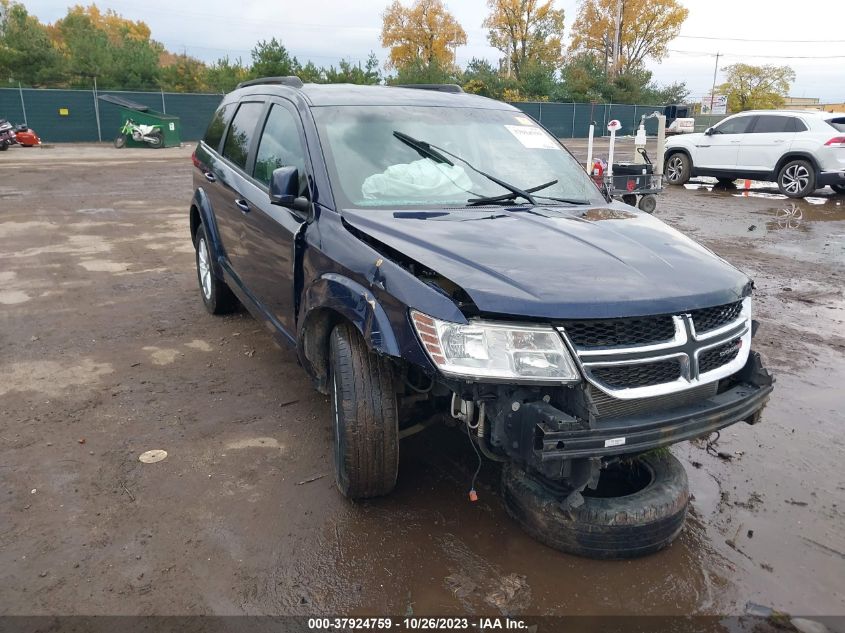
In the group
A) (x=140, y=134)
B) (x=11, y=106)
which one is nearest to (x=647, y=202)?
(x=140, y=134)

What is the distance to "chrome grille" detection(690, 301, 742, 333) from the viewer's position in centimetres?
274

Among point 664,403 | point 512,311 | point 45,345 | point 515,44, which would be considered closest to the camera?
point 512,311

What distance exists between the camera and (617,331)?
8.34 feet

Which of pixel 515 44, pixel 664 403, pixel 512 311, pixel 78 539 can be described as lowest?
pixel 78 539

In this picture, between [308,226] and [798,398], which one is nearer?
[308,226]

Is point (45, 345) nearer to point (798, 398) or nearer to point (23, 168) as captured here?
point (798, 398)

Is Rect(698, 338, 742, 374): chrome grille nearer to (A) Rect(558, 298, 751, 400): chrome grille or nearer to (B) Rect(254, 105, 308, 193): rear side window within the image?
(A) Rect(558, 298, 751, 400): chrome grille

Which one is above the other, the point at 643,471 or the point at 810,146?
the point at 810,146

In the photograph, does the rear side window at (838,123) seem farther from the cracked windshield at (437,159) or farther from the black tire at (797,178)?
the cracked windshield at (437,159)

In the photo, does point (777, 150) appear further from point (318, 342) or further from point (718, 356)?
point (318, 342)

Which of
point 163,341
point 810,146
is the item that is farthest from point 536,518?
point 810,146

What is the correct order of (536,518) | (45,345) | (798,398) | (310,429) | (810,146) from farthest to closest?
(810,146)
(45,345)
(798,398)
(310,429)
(536,518)

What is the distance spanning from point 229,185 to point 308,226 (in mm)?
1618

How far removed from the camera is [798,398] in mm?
4523
